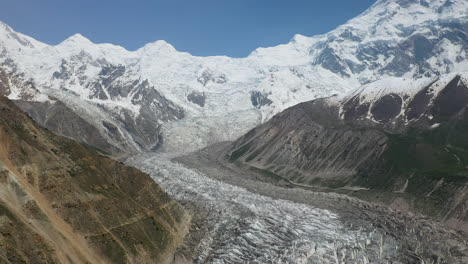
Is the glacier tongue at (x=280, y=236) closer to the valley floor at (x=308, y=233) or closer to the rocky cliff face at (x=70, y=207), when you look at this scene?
the valley floor at (x=308, y=233)

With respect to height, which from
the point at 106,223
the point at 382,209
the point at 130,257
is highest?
the point at 106,223

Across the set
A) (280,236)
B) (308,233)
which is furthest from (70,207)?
(308,233)

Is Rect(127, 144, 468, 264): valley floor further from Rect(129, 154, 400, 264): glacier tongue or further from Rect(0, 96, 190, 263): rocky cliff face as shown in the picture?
Rect(0, 96, 190, 263): rocky cliff face

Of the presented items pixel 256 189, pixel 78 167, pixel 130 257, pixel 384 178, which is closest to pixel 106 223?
pixel 130 257

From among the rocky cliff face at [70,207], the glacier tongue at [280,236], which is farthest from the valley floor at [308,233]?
the rocky cliff face at [70,207]

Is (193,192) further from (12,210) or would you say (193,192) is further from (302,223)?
(12,210)

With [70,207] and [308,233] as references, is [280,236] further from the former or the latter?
[70,207]
